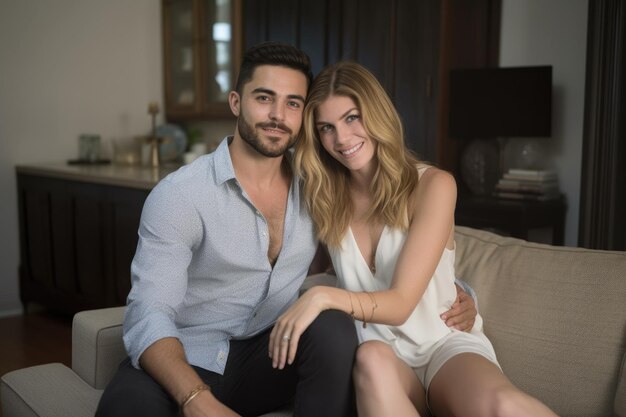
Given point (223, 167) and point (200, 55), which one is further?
point (200, 55)

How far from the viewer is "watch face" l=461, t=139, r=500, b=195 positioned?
335cm

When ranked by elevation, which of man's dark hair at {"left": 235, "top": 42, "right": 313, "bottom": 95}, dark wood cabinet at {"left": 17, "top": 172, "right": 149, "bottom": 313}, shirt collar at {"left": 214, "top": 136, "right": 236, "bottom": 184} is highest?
man's dark hair at {"left": 235, "top": 42, "right": 313, "bottom": 95}

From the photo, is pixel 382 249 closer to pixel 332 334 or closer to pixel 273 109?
pixel 332 334

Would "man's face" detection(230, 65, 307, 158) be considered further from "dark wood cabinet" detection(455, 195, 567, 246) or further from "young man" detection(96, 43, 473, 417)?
"dark wood cabinet" detection(455, 195, 567, 246)

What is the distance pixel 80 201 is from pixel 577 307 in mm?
2795

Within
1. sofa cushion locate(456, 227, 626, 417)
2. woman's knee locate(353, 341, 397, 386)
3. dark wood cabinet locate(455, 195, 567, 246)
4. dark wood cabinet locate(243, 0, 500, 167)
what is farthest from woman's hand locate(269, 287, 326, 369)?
dark wood cabinet locate(243, 0, 500, 167)

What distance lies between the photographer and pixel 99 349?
1.78 m

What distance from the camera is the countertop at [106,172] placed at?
3372 millimetres

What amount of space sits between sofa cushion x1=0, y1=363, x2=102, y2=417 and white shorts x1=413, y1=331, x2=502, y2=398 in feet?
2.57

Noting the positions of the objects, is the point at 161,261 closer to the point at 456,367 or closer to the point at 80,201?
the point at 456,367

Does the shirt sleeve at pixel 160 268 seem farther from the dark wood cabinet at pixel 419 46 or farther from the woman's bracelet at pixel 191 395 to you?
the dark wood cabinet at pixel 419 46

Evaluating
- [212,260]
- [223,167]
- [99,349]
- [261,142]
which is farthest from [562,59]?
[99,349]

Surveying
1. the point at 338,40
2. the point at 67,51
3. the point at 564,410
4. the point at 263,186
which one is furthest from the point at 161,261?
the point at 67,51

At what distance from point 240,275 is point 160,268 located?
9.7 inches
